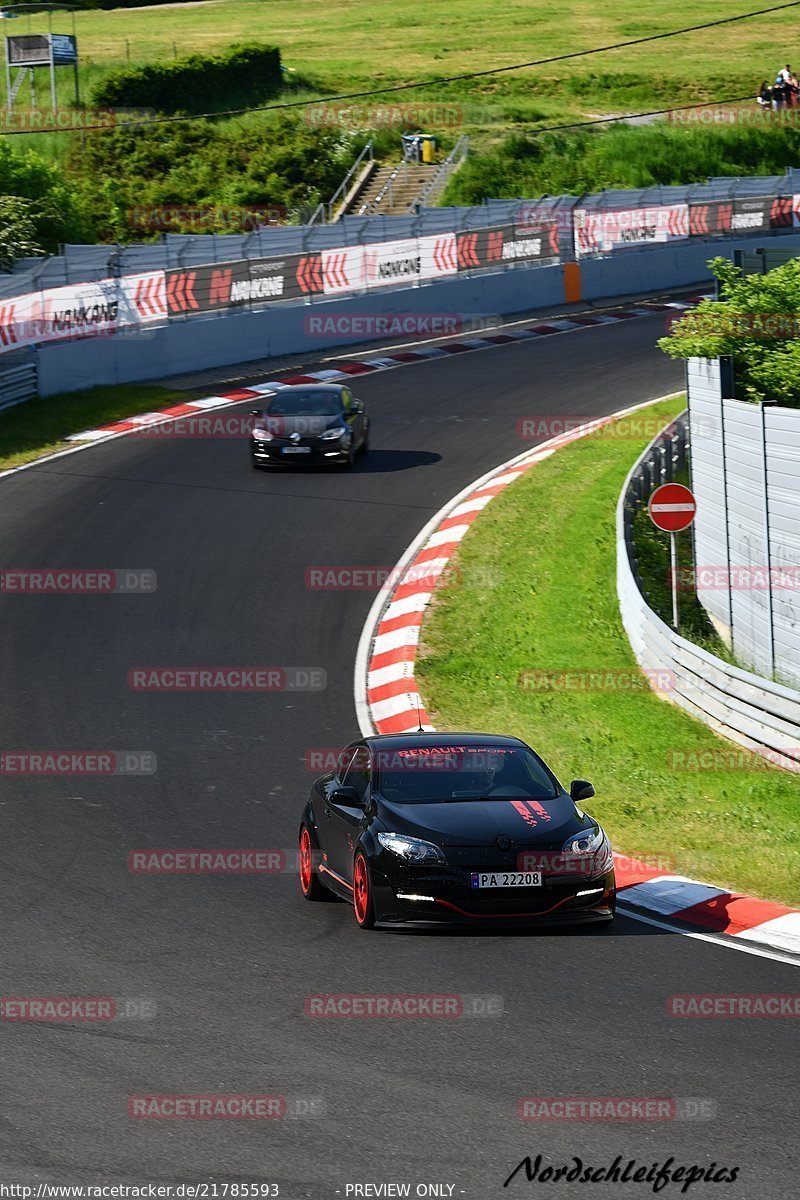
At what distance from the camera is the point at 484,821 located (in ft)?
36.6

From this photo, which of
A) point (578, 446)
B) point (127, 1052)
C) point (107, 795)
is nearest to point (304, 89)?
point (578, 446)

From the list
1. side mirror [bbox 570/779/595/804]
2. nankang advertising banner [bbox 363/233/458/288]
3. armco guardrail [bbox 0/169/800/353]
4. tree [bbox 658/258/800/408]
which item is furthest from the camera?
nankang advertising banner [bbox 363/233/458/288]

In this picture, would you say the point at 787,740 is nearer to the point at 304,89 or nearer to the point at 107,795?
the point at 107,795

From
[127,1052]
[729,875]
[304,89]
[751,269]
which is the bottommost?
[729,875]

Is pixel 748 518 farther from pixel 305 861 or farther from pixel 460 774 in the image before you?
pixel 305 861

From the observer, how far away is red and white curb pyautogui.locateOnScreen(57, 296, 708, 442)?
1225 inches

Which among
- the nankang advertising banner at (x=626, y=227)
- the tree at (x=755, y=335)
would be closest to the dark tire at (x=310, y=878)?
the tree at (x=755, y=335)

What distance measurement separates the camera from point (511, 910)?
10820 millimetres

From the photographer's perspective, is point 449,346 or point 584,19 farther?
point 584,19

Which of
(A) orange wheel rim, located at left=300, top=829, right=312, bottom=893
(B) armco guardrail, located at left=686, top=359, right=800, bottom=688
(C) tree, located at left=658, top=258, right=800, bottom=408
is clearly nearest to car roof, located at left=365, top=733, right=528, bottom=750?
(A) orange wheel rim, located at left=300, top=829, right=312, bottom=893

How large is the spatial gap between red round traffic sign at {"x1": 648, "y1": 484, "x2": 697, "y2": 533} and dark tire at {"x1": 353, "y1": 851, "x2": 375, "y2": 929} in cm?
889

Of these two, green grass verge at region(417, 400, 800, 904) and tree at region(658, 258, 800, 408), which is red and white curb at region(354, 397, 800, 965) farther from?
tree at region(658, 258, 800, 408)

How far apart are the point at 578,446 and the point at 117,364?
9.95 metres

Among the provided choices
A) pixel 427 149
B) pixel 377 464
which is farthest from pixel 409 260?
pixel 427 149
